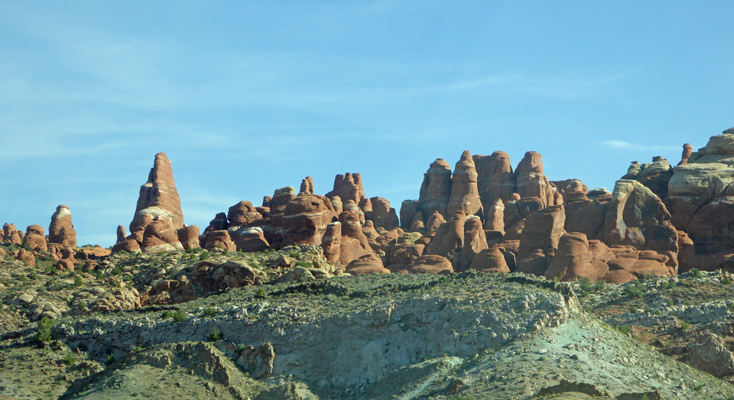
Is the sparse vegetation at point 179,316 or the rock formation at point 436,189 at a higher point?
the rock formation at point 436,189

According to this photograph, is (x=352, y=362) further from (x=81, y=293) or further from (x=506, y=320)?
(x=81, y=293)

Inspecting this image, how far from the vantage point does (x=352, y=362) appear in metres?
61.0

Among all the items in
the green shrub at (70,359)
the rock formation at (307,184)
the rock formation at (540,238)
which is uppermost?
the rock formation at (307,184)

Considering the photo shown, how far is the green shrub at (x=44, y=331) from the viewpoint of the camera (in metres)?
68.6

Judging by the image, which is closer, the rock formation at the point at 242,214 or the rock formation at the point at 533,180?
the rock formation at the point at 242,214

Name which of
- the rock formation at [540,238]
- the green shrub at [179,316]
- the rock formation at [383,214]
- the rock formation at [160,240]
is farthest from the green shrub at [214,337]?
the rock formation at [383,214]

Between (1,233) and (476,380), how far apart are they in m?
133

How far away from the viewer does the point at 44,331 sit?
69.2 m

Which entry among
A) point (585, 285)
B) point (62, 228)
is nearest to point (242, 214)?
point (62, 228)

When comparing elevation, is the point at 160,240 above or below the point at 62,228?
below

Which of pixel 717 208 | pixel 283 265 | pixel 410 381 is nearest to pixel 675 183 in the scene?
pixel 717 208

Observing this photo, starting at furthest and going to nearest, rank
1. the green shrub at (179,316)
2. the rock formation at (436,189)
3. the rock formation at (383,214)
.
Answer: the rock formation at (383,214) → the rock formation at (436,189) → the green shrub at (179,316)

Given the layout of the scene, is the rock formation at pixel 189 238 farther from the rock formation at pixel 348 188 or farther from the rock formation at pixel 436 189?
the rock formation at pixel 436 189

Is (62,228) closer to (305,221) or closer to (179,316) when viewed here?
(305,221)
